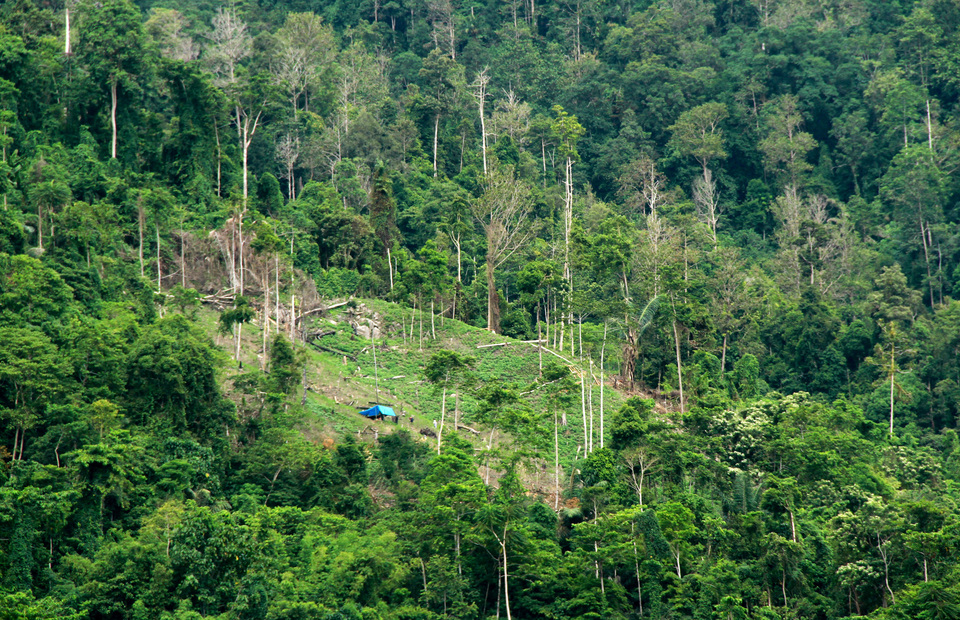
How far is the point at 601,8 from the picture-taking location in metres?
84.3

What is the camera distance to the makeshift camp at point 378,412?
40906 millimetres

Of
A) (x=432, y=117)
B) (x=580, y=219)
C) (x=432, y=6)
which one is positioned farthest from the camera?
(x=432, y=6)

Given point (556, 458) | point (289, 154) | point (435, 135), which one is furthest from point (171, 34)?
point (556, 458)

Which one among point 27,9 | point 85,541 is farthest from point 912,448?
point 27,9

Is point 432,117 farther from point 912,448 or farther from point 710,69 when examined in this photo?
point 912,448

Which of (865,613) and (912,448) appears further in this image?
(912,448)

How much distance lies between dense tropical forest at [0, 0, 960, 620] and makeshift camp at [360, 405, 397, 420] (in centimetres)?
73

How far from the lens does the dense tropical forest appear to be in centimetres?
3334

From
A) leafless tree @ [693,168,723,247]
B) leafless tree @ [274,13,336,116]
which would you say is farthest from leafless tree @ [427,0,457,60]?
leafless tree @ [693,168,723,247]

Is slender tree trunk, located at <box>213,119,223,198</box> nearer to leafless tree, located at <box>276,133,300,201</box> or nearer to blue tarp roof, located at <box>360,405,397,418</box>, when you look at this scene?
leafless tree, located at <box>276,133,300,201</box>

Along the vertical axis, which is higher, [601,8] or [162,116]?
[601,8]

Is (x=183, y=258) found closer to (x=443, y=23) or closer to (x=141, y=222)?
(x=141, y=222)

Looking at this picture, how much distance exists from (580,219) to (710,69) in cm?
1970

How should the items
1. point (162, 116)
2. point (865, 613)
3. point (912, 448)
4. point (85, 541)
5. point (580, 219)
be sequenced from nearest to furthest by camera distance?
A: point (85, 541)
point (865, 613)
point (912, 448)
point (162, 116)
point (580, 219)
